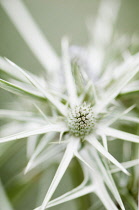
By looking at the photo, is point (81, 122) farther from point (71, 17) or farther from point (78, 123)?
point (71, 17)

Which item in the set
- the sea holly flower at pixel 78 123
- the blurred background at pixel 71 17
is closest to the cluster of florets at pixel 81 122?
the sea holly flower at pixel 78 123

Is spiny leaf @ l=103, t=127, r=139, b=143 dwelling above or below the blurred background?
below

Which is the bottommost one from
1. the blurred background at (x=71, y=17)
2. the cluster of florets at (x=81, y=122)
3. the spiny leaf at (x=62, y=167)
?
the spiny leaf at (x=62, y=167)

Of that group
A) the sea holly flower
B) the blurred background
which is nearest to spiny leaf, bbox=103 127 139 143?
the sea holly flower

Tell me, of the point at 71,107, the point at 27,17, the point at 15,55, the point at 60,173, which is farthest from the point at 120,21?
the point at 60,173

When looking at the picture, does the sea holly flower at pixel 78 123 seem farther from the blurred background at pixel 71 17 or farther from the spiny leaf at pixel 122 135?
the blurred background at pixel 71 17

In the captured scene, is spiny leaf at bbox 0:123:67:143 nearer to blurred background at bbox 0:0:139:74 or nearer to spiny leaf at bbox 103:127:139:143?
spiny leaf at bbox 103:127:139:143

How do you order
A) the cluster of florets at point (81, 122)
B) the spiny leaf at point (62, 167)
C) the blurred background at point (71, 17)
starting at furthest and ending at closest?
1. the blurred background at point (71, 17)
2. the cluster of florets at point (81, 122)
3. the spiny leaf at point (62, 167)

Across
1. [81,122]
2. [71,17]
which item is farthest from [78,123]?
[71,17]

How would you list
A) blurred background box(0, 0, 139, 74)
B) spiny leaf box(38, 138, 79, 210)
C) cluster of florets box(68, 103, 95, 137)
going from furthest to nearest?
blurred background box(0, 0, 139, 74) → cluster of florets box(68, 103, 95, 137) → spiny leaf box(38, 138, 79, 210)

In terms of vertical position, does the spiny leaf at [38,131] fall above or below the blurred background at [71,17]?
below
